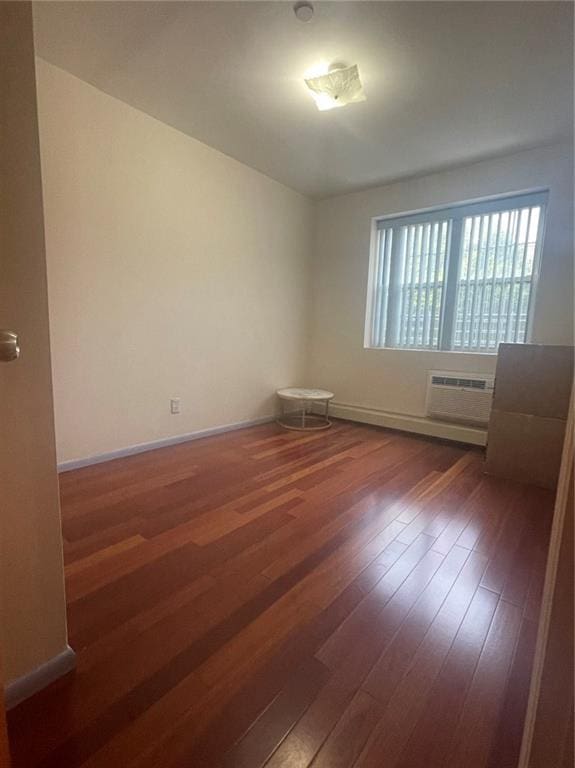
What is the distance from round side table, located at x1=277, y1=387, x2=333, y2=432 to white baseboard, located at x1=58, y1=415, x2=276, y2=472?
314 millimetres

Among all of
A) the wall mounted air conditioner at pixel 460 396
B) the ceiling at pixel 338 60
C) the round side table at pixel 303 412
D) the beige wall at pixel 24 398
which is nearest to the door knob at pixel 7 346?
the beige wall at pixel 24 398

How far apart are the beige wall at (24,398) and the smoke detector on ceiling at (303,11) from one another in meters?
1.44

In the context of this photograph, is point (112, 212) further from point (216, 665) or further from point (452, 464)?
point (452, 464)

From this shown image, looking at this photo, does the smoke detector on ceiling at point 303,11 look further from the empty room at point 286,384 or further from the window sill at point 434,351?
the window sill at point 434,351

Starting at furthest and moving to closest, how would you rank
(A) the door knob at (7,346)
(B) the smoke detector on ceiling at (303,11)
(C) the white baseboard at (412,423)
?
(C) the white baseboard at (412,423) → (B) the smoke detector on ceiling at (303,11) → (A) the door knob at (7,346)

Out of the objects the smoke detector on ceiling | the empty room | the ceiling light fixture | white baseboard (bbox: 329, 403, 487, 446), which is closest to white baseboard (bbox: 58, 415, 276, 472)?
the empty room

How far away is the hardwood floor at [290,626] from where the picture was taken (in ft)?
2.80

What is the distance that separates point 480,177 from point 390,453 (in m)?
2.57

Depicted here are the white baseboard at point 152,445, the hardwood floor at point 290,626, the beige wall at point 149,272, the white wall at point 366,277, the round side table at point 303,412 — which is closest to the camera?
the hardwood floor at point 290,626

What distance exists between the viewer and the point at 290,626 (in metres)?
1.19

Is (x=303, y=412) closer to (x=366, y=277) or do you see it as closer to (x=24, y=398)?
(x=366, y=277)

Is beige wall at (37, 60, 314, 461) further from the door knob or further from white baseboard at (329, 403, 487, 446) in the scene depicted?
the door knob

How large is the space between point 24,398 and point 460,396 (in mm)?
3341

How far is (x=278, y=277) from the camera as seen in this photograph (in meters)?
3.89
